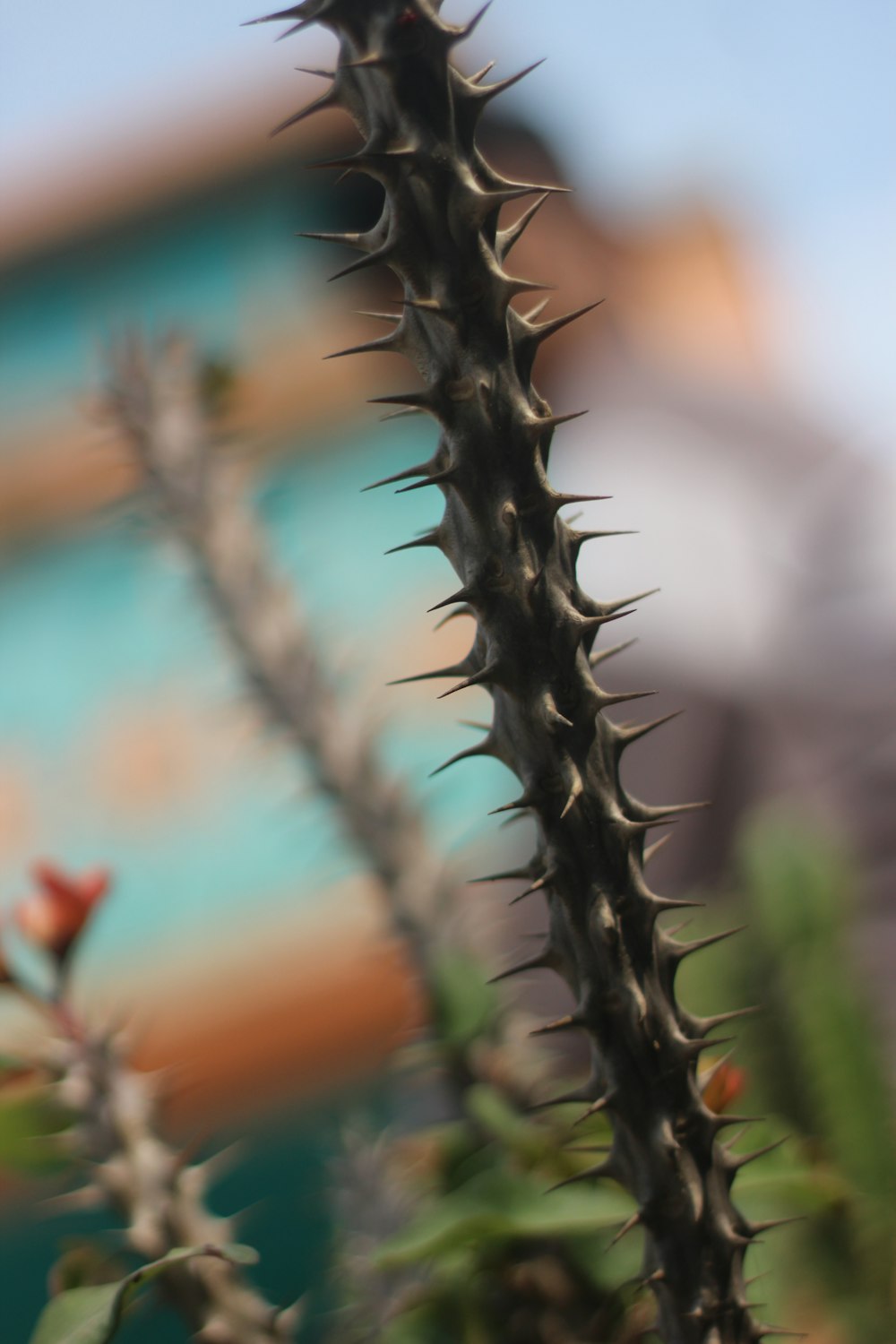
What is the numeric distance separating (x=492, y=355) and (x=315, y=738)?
0.62 meters

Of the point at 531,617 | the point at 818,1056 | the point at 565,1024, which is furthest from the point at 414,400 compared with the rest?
the point at 818,1056

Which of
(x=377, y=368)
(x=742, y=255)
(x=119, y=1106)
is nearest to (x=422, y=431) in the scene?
(x=377, y=368)

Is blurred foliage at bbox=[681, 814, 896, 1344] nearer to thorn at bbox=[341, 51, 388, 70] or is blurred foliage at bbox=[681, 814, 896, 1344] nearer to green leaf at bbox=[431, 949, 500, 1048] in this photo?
green leaf at bbox=[431, 949, 500, 1048]

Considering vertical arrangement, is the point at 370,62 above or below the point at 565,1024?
above

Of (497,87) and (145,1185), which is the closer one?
(497,87)

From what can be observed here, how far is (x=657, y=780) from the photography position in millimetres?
1992

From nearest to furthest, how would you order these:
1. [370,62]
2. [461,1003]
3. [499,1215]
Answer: [370,62] → [499,1215] → [461,1003]

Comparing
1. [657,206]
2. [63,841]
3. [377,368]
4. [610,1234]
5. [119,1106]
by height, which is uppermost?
[657,206]

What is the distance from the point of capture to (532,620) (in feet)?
1.27

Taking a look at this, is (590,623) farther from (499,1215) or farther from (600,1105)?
(499,1215)

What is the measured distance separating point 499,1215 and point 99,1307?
0.16 metres

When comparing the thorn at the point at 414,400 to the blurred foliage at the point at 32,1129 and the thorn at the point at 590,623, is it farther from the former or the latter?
the blurred foliage at the point at 32,1129

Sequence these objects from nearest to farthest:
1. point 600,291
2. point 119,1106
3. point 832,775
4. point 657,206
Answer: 1. point 119,1106
2. point 832,775
3. point 600,291
4. point 657,206

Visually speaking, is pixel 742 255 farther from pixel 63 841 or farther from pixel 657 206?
pixel 63 841
